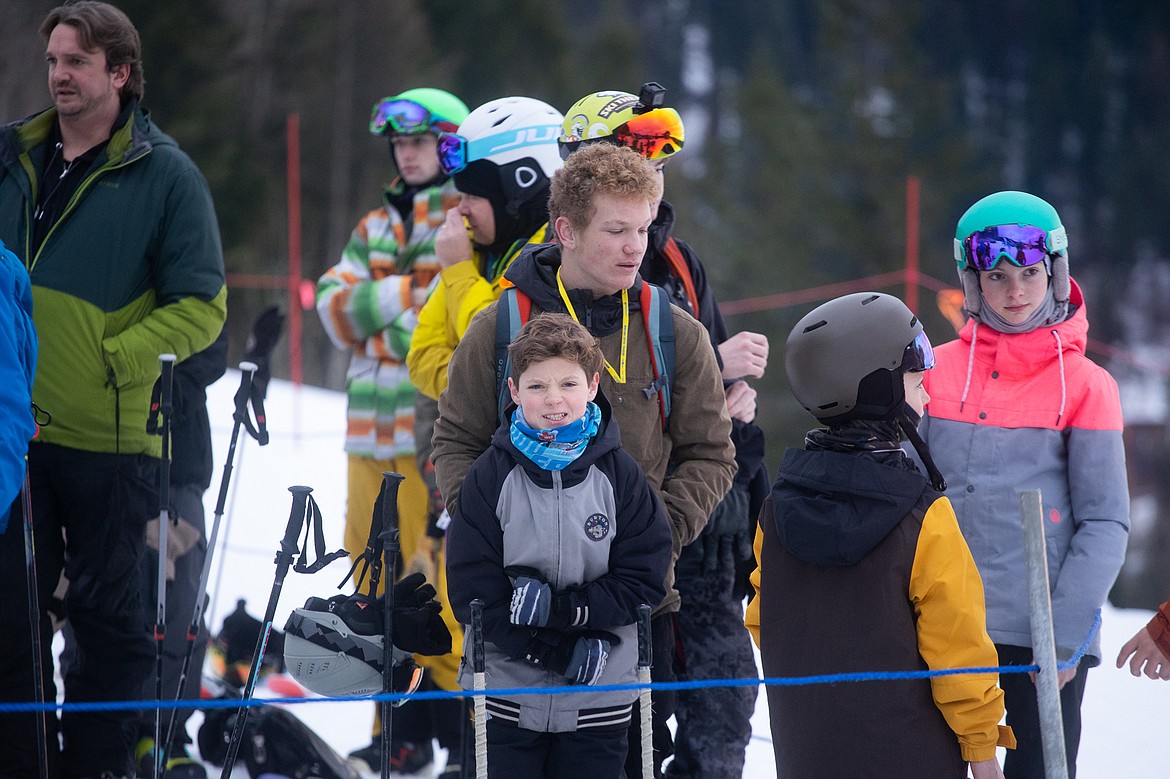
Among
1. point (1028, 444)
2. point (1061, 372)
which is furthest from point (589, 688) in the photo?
point (1061, 372)

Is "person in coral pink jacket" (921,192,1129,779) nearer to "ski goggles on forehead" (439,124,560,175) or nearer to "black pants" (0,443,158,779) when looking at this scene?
"ski goggles on forehead" (439,124,560,175)

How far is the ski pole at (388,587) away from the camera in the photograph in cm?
284

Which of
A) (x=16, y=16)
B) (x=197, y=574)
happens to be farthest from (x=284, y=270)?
(x=197, y=574)

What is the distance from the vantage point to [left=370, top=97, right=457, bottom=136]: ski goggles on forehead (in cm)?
454

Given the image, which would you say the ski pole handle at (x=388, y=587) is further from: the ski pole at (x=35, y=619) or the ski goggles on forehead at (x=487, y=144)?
the ski goggles on forehead at (x=487, y=144)

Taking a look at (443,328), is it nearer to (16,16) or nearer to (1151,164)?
(16,16)

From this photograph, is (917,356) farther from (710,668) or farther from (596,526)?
(710,668)

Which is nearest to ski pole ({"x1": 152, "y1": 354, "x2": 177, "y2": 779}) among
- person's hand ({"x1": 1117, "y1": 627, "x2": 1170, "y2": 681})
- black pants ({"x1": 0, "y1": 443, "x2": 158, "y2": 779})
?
black pants ({"x1": 0, "y1": 443, "x2": 158, "y2": 779})

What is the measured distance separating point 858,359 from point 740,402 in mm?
1010

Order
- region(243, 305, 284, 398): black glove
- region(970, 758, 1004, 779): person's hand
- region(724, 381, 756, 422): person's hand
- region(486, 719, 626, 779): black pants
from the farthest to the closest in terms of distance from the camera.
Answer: region(243, 305, 284, 398): black glove → region(724, 381, 756, 422): person's hand → region(486, 719, 626, 779): black pants → region(970, 758, 1004, 779): person's hand

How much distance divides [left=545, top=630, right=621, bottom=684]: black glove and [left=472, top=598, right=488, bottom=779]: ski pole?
0.53 ft

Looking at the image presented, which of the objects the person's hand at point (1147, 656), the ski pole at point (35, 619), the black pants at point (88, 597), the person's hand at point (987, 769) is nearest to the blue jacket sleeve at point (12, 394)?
the ski pole at point (35, 619)

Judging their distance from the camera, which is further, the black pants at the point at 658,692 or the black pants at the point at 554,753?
the black pants at the point at 658,692

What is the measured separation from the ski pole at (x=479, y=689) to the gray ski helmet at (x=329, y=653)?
1.27ft
